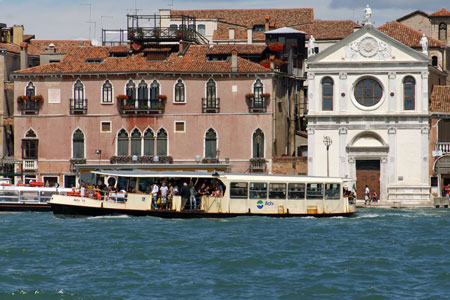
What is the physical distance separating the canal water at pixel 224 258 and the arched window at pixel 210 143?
1678cm

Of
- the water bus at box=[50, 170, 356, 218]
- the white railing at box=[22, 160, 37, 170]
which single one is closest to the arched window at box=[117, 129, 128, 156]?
the white railing at box=[22, 160, 37, 170]

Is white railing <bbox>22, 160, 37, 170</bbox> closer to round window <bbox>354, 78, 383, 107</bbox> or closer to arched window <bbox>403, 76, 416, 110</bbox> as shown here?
round window <bbox>354, 78, 383, 107</bbox>

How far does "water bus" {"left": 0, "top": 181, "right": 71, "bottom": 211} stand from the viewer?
57.2 metres

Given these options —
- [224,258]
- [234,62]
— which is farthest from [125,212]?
[234,62]

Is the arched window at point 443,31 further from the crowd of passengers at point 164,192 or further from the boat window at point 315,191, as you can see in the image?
the crowd of passengers at point 164,192

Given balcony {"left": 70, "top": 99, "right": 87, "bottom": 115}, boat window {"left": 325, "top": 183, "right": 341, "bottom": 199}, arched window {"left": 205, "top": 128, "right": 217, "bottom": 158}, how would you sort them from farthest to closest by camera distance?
balcony {"left": 70, "top": 99, "right": 87, "bottom": 115} → arched window {"left": 205, "top": 128, "right": 217, "bottom": 158} → boat window {"left": 325, "top": 183, "right": 341, "bottom": 199}

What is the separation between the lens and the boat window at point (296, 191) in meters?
50.6

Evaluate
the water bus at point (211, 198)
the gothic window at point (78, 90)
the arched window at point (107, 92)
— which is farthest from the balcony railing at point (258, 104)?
the water bus at point (211, 198)

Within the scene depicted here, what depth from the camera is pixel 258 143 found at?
6631cm

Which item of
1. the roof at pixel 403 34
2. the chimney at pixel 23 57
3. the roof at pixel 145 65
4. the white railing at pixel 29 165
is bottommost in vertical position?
the white railing at pixel 29 165

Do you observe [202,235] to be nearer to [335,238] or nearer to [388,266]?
[335,238]

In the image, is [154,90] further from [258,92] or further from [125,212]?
[125,212]

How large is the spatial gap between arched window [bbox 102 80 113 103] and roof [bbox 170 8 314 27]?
20612 millimetres

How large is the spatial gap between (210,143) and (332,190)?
53.7ft
